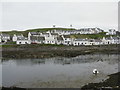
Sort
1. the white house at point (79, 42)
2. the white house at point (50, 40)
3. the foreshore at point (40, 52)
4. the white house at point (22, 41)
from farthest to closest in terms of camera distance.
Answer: the white house at point (79, 42)
the white house at point (50, 40)
the white house at point (22, 41)
the foreshore at point (40, 52)

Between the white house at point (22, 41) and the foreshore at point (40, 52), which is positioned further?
the white house at point (22, 41)

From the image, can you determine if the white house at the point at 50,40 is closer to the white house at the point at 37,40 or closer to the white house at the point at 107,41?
the white house at the point at 37,40

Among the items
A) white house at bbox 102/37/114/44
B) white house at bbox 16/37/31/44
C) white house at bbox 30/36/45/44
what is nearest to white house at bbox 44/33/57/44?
white house at bbox 30/36/45/44

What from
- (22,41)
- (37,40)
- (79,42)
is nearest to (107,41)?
(79,42)

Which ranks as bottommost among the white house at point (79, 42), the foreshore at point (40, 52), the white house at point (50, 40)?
the foreshore at point (40, 52)

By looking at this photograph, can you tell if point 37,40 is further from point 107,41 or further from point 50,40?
point 107,41

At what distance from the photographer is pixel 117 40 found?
252 ft

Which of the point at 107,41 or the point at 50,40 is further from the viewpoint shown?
the point at 107,41

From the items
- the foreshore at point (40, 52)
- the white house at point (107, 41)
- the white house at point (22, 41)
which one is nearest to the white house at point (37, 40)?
the white house at point (22, 41)

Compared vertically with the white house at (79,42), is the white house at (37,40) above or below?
above

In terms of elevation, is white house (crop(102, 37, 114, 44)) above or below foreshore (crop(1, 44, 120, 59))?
above

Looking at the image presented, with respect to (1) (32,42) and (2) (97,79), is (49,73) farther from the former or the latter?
(1) (32,42)

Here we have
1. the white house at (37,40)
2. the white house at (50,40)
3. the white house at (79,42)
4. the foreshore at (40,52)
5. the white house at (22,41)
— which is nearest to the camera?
the foreshore at (40,52)

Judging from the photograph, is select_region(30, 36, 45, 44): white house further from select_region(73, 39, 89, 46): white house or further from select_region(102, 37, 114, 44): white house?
select_region(102, 37, 114, 44): white house
